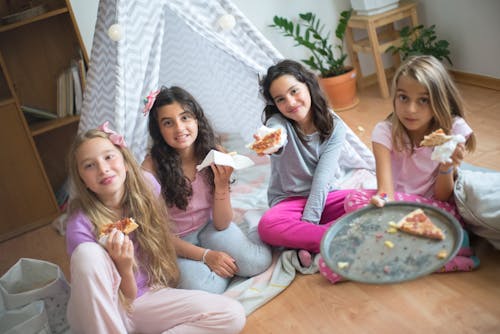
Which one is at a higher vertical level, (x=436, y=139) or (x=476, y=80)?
(x=436, y=139)

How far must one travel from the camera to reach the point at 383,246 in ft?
4.79

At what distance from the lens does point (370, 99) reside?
3537mm

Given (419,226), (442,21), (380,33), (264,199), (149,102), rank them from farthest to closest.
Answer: (380,33) → (442,21) → (264,199) → (149,102) → (419,226)

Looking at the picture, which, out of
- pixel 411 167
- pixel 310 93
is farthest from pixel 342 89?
pixel 411 167

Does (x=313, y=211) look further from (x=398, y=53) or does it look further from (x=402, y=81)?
(x=398, y=53)

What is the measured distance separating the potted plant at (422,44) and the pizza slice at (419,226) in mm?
2020

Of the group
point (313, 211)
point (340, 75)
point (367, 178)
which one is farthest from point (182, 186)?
Result: point (340, 75)

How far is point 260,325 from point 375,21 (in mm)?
2174

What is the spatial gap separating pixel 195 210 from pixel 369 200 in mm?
629

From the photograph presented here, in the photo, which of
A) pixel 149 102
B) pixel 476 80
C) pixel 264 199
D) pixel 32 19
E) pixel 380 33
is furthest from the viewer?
pixel 380 33

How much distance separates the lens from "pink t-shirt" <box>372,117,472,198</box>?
76.8 inches

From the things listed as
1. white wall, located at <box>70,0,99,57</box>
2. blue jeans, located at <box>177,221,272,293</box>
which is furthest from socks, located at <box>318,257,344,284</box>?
white wall, located at <box>70,0,99,57</box>

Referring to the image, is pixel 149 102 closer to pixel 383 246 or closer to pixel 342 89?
pixel 383 246

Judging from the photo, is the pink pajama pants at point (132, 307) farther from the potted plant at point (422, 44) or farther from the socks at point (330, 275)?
the potted plant at point (422, 44)
